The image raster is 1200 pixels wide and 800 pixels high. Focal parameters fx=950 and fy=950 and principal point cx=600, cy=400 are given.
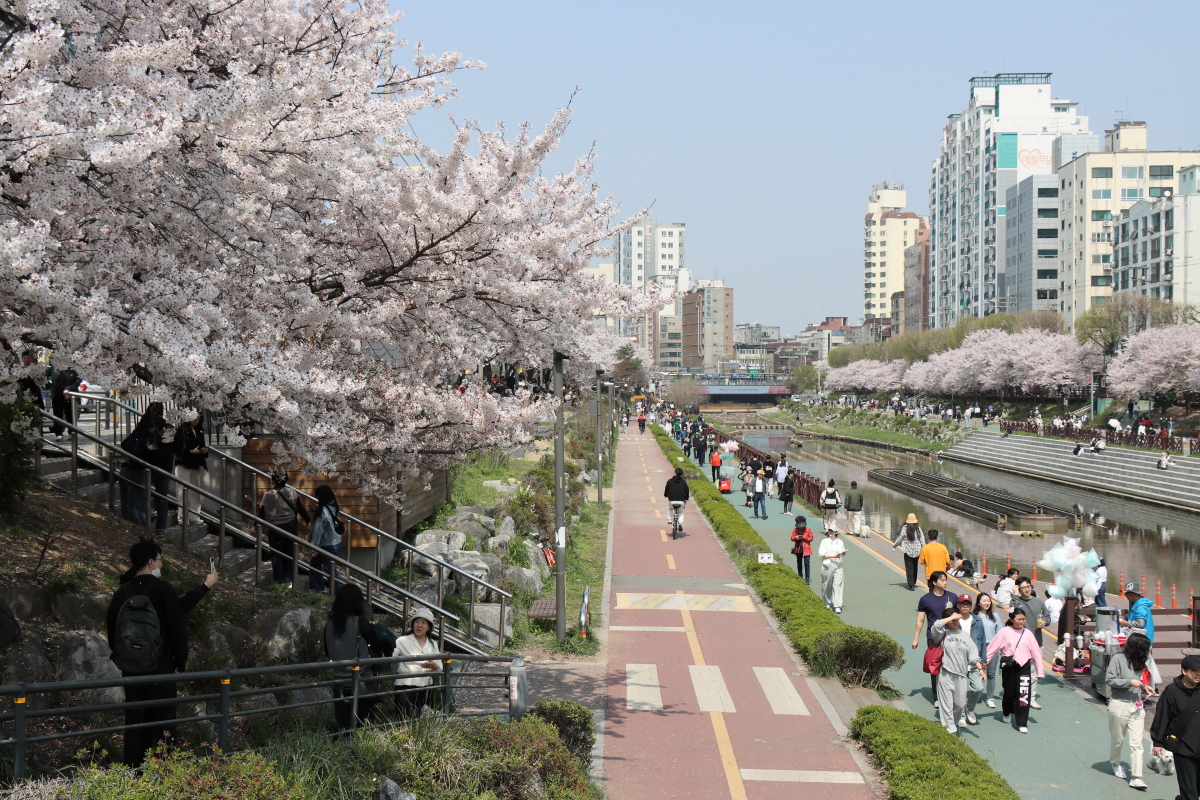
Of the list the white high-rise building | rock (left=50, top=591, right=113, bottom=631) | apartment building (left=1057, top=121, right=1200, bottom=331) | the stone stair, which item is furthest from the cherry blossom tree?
the white high-rise building

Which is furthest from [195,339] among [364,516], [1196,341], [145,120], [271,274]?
[1196,341]

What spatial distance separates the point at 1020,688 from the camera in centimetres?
1097

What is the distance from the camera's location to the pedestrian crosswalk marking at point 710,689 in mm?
11531

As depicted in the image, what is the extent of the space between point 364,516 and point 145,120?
354 inches

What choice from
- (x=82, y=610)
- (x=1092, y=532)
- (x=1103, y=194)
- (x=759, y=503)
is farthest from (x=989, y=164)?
(x=82, y=610)

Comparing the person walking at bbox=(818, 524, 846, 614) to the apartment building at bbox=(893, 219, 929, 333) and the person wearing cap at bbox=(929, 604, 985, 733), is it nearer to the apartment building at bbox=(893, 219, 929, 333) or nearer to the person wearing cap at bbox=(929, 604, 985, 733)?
the person wearing cap at bbox=(929, 604, 985, 733)

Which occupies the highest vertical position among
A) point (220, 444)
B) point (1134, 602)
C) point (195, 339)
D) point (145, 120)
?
point (145, 120)

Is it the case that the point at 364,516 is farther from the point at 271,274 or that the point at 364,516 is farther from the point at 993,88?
the point at 993,88

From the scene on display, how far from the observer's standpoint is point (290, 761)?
6.55m

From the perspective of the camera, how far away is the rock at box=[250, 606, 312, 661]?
28.9 feet

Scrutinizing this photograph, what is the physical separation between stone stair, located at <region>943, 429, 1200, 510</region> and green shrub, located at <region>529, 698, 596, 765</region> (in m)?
38.8

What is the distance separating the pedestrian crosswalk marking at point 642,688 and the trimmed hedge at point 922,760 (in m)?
2.48

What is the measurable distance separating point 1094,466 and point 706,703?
148ft

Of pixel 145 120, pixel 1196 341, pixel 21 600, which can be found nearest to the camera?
pixel 145 120
